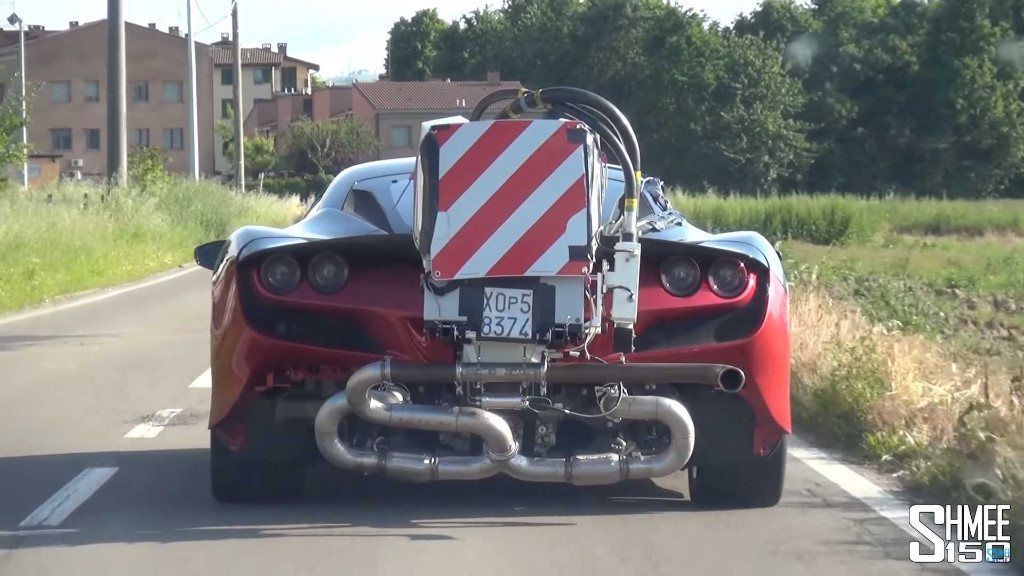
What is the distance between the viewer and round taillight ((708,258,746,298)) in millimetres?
5441

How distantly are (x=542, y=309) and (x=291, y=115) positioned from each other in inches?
4279

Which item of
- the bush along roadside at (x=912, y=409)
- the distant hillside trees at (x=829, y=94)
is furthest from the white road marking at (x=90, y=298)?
the distant hillside trees at (x=829, y=94)

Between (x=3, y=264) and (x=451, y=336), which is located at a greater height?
(x=451, y=336)

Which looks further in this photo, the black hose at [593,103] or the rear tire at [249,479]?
the rear tire at [249,479]

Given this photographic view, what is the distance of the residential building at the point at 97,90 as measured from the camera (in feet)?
293

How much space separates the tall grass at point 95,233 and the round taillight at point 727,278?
43.6 feet

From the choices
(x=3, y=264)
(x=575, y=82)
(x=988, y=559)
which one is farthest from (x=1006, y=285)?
(x=575, y=82)

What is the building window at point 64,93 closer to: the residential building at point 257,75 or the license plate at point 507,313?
the residential building at point 257,75

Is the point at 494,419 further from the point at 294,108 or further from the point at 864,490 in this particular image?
the point at 294,108

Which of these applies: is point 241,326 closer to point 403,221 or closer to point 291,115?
point 403,221

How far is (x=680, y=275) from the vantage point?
5426 mm

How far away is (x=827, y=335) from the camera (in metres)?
9.81

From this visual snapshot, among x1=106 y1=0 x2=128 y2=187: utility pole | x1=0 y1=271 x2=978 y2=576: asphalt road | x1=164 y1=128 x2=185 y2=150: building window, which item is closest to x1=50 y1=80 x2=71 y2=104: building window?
x1=164 y1=128 x2=185 y2=150: building window

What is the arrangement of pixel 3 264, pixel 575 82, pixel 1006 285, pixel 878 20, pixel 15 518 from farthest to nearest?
pixel 575 82
pixel 878 20
pixel 1006 285
pixel 3 264
pixel 15 518
